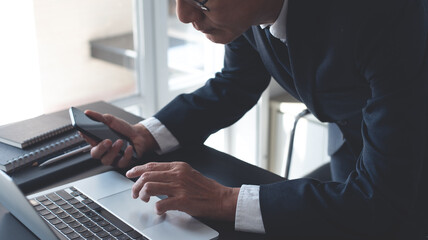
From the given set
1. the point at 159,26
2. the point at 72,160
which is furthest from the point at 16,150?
the point at 159,26

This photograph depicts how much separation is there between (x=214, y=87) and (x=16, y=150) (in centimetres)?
50

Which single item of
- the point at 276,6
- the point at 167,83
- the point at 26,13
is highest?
the point at 276,6

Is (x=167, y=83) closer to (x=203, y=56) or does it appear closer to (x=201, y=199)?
(x=203, y=56)

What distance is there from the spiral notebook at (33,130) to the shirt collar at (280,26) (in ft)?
1.82

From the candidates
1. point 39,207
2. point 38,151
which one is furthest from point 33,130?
point 39,207

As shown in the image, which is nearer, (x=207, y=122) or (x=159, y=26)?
(x=207, y=122)

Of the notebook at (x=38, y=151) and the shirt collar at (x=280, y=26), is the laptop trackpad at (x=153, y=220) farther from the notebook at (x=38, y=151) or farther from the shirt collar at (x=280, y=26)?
the shirt collar at (x=280, y=26)

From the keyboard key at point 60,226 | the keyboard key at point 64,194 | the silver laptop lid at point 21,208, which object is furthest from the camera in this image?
the keyboard key at point 64,194

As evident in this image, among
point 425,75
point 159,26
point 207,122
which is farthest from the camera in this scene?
point 159,26

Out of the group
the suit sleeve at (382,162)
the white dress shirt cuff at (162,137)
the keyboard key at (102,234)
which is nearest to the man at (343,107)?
the suit sleeve at (382,162)

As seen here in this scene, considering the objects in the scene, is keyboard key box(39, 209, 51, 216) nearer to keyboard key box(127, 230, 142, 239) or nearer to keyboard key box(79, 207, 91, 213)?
keyboard key box(79, 207, 91, 213)

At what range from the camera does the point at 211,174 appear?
3.81 feet

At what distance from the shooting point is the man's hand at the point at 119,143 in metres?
1.17

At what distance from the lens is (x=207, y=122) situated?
134 centimetres
